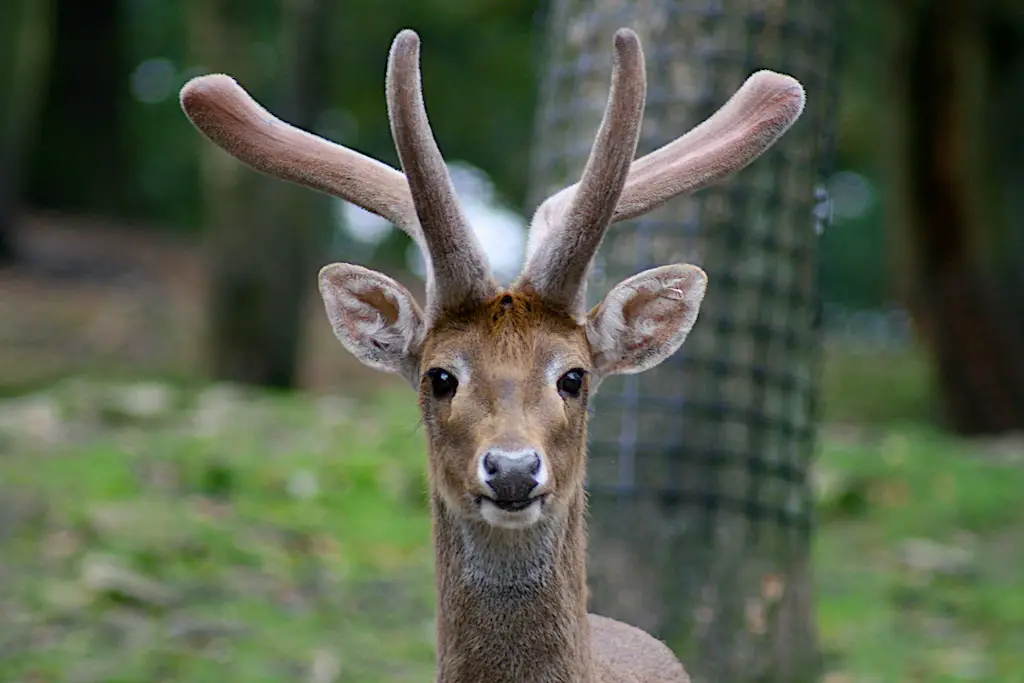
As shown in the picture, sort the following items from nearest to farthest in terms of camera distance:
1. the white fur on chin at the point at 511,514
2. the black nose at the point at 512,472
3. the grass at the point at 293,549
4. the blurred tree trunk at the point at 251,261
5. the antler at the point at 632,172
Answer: the black nose at the point at 512,472 → the white fur on chin at the point at 511,514 → the antler at the point at 632,172 → the grass at the point at 293,549 → the blurred tree trunk at the point at 251,261

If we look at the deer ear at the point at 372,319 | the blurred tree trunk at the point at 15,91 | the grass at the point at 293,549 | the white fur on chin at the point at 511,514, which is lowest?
the grass at the point at 293,549

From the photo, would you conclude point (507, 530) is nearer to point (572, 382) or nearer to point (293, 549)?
point (572, 382)

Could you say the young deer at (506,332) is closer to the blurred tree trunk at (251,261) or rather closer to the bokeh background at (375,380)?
the bokeh background at (375,380)

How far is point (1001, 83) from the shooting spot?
1434 centimetres

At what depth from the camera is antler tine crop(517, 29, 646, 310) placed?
3.59m

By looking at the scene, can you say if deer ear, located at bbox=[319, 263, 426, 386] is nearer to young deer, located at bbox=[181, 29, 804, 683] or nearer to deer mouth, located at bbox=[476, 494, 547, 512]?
young deer, located at bbox=[181, 29, 804, 683]

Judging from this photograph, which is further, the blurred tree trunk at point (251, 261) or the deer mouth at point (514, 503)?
the blurred tree trunk at point (251, 261)

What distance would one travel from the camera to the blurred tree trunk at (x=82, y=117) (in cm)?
1980

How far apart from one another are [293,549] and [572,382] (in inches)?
152

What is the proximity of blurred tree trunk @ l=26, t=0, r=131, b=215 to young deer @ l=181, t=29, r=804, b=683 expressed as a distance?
16457 mm

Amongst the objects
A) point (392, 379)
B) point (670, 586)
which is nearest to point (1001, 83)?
point (392, 379)

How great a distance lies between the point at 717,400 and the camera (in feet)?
20.0

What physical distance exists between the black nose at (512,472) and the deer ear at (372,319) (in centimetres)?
61

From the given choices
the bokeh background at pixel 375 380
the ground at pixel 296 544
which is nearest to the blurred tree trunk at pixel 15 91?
the bokeh background at pixel 375 380
